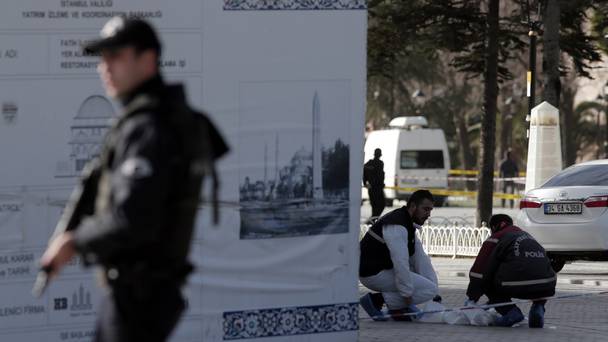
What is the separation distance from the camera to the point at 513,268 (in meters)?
12.4

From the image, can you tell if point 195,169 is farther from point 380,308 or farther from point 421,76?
point 421,76

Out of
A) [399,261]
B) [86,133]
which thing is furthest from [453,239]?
[86,133]

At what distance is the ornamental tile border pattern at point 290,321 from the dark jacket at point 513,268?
244 cm

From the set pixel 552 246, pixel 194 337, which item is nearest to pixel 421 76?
pixel 552 246

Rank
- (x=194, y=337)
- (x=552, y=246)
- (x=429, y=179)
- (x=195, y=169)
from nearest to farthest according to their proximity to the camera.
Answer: (x=195, y=169), (x=194, y=337), (x=552, y=246), (x=429, y=179)

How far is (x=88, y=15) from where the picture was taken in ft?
30.1

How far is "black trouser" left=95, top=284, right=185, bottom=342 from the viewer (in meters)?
5.27

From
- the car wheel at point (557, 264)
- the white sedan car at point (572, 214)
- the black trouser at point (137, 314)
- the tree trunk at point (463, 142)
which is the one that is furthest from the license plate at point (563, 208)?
the tree trunk at point (463, 142)

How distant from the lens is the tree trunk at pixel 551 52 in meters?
22.6

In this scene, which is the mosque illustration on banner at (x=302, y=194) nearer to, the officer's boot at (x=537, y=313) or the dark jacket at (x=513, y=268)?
the dark jacket at (x=513, y=268)

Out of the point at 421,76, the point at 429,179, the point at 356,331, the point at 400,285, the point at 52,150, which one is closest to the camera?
the point at 52,150

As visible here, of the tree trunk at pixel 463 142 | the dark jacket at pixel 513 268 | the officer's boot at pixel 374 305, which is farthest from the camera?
the tree trunk at pixel 463 142

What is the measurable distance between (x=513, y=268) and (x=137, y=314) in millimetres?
7462

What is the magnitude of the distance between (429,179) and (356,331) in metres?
33.2
